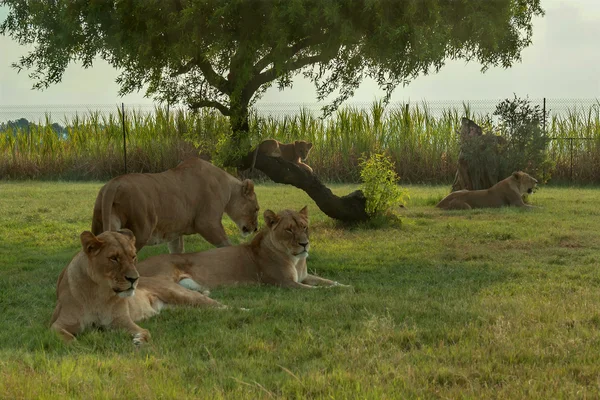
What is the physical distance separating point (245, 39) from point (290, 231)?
4488 millimetres

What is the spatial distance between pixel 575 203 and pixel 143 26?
10283mm

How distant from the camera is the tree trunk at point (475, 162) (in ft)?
62.3

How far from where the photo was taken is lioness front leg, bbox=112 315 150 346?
19.6 feet

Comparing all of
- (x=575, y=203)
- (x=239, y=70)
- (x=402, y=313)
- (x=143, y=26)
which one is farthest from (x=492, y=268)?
(x=575, y=203)

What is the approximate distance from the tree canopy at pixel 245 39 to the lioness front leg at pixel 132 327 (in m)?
5.95

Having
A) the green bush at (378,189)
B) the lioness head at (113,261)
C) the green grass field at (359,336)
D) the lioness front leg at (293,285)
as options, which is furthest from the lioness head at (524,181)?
the lioness head at (113,261)

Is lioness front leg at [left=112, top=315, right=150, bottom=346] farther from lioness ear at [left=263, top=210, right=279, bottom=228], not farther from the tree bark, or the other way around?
the tree bark

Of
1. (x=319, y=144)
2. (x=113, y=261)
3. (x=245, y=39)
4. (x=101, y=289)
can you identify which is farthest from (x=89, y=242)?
(x=319, y=144)

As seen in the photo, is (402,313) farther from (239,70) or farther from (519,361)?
(239,70)

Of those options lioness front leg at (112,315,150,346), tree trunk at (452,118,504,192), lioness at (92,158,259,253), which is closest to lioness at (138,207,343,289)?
lioness at (92,158,259,253)

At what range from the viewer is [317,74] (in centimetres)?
1361

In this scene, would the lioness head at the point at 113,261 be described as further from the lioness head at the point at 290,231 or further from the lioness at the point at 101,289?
the lioness head at the point at 290,231

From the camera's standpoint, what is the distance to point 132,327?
6.15 metres

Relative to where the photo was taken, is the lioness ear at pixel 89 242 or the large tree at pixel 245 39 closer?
the lioness ear at pixel 89 242
